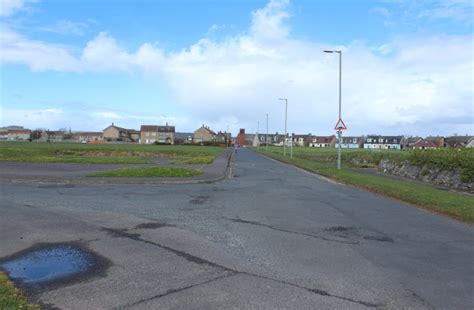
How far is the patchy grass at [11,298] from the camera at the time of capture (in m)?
3.95

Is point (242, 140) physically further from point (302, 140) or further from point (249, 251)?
point (249, 251)

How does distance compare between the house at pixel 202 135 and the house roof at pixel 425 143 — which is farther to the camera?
the house at pixel 202 135

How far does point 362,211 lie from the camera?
10.7 meters

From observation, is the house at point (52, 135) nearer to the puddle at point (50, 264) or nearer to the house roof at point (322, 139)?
the house roof at point (322, 139)

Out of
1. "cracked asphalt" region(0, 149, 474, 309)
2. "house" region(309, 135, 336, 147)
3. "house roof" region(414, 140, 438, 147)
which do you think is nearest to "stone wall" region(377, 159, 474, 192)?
"cracked asphalt" region(0, 149, 474, 309)

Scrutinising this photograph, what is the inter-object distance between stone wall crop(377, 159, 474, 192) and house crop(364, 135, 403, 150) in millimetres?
137815

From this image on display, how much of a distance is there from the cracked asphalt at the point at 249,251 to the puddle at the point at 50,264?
216 millimetres

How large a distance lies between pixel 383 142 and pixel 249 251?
557 feet

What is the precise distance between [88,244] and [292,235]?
3.77 meters

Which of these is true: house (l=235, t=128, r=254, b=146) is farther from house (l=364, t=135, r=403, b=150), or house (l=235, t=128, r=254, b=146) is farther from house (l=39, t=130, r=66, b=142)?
house (l=39, t=130, r=66, b=142)

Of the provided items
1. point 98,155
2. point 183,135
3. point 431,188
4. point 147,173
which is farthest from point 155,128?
point 431,188

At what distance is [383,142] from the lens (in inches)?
6467

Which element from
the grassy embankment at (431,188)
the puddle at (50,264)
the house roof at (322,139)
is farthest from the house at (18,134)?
the puddle at (50,264)

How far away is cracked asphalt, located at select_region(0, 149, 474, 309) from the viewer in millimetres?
4461
